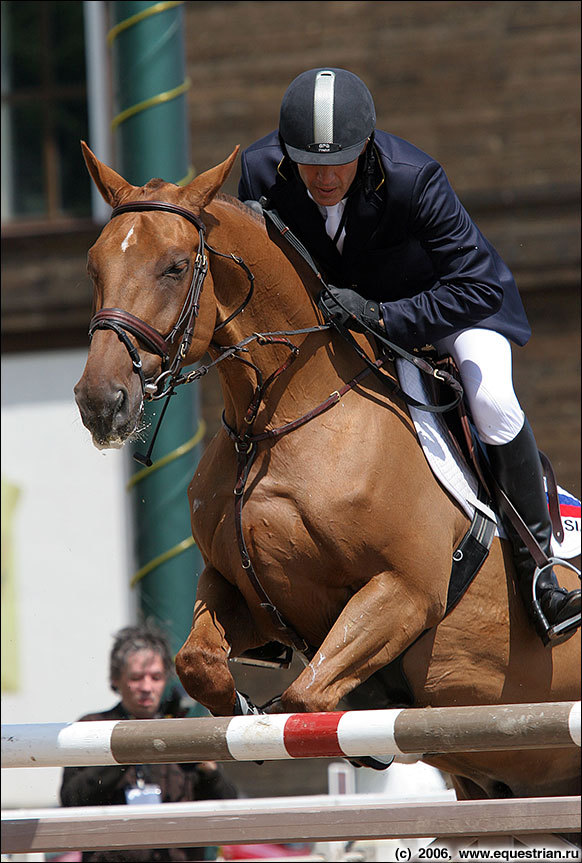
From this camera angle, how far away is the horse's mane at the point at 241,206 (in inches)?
158

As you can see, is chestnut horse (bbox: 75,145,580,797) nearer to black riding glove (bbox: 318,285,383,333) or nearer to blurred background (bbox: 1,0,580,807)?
black riding glove (bbox: 318,285,383,333)

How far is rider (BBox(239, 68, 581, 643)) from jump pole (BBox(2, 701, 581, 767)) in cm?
127

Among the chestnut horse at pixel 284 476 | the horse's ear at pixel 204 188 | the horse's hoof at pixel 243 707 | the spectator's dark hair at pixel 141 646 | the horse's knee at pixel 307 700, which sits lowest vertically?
the spectator's dark hair at pixel 141 646

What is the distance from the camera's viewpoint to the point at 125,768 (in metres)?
5.46

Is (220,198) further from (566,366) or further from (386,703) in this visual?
(566,366)

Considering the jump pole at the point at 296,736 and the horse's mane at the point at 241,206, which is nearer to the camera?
the jump pole at the point at 296,736

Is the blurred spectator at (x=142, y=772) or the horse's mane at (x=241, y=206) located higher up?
the horse's mane at (x=241, y=206)

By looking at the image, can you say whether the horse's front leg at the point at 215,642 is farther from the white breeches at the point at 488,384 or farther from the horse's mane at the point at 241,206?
the horse's mane at the point at 241,206

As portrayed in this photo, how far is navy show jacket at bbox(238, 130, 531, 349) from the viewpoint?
4.02 m

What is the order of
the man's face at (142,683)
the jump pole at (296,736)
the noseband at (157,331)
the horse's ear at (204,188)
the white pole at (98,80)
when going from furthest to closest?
the white pole at (98,80), the man's face at (142,683), the horse's ear at (204,188), the noseband at (157,331), the jump pole at (296,736)

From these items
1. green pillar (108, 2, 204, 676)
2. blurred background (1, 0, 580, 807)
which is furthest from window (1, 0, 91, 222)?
green pillar (108, 2, 204, 676)

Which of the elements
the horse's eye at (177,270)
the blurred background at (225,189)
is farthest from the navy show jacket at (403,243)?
the blurred background at (225,189)

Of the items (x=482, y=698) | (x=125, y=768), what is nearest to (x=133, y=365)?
(x=482, y=698)

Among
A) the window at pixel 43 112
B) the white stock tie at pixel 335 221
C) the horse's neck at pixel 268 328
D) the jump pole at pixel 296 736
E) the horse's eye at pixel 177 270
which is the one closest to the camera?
the jump pole at pixel 296 736
